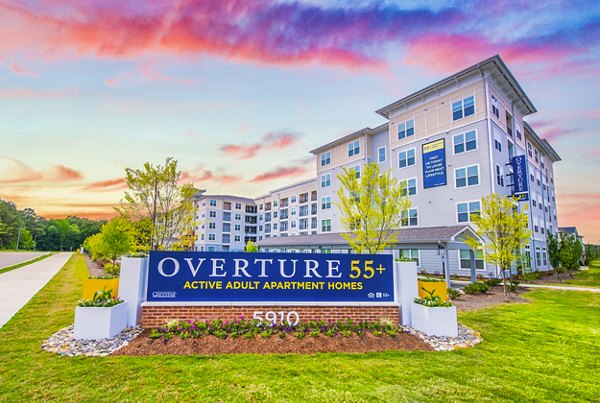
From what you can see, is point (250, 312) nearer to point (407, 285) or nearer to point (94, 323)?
point (94, 323)

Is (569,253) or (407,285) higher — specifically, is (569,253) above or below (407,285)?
above

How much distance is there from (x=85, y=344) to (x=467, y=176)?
1006 inches

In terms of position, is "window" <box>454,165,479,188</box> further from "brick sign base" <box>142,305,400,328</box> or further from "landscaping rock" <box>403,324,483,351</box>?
"brick sign base" <box>142,305,400,328</box>

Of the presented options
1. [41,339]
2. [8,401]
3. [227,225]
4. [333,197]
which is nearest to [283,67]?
[41,339]

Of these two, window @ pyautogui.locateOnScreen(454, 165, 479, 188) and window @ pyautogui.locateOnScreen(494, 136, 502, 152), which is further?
window @ pyautogui.locateOnScreen(494, 136, 502, 152)

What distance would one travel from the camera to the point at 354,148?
34.6 meters

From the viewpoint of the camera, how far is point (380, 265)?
27.6 feet

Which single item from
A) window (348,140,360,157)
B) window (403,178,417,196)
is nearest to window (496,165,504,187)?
window (403,178,417,196)

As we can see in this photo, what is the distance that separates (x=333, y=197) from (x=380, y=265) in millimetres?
28275

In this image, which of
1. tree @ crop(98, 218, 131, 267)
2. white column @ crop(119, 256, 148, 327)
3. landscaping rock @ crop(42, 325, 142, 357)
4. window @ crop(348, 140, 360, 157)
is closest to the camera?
landscaping rock @ crop(42, 325, 142, 357)

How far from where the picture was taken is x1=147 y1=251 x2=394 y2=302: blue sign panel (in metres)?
7.73

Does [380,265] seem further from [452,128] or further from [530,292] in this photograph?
[452,128]

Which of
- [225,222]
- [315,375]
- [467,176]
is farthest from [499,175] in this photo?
[225,222]

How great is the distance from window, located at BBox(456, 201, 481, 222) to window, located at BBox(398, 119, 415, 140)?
327 inches
